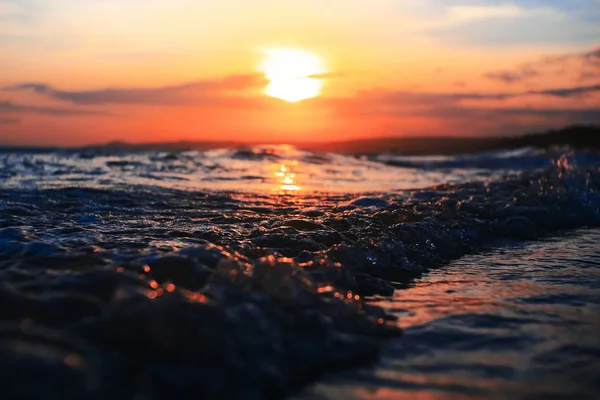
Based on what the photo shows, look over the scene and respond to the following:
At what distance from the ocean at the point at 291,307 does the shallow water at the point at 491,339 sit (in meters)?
0.01

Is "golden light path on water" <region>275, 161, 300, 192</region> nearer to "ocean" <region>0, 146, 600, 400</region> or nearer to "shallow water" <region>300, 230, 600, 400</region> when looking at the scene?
"ocean" <region>0, 146, 600, 400</region>

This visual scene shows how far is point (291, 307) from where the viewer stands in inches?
118

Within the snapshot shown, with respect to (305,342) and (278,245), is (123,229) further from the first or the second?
(305,342)

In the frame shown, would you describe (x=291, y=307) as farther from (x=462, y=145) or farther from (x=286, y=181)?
(x=462, y=145)

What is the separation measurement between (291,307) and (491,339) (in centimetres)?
100

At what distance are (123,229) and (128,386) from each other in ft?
9.89

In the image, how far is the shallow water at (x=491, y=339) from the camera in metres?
2.35

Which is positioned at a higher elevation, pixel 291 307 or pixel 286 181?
pixel 286 181

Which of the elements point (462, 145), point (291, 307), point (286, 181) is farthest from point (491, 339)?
point (462, 145)

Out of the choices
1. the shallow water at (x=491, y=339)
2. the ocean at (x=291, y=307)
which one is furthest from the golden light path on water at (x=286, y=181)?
the shallow water at (x=491, y=339)

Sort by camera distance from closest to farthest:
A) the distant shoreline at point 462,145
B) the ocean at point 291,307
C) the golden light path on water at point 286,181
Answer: the ocean at point 291,307, the golden light path on water at point 286,181, the distant shoreline at point 462,145

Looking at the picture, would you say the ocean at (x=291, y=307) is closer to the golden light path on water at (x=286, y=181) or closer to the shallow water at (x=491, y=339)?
the shallow water at (x=491, y=339)

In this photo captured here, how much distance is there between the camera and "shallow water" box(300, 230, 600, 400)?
235 centimetres

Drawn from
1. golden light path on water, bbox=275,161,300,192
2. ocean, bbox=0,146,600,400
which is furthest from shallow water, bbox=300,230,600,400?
golden light path on water, bbox=275,161,300,192
